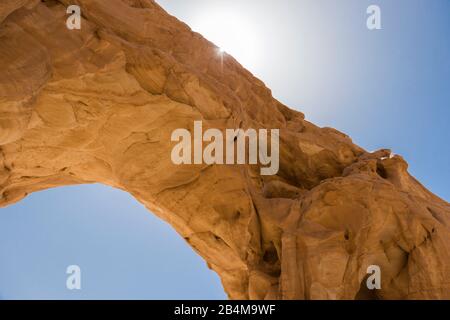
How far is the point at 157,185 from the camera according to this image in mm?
12078

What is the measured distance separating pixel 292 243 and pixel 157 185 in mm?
4139

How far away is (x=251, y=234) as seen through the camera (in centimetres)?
1091

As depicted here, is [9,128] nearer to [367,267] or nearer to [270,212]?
[270,212]

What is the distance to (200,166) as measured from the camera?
11.7 m

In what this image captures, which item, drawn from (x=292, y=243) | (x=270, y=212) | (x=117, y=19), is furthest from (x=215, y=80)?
(x=292, y=243)

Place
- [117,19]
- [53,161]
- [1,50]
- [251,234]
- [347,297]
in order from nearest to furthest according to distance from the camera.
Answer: [1,50]
[347,297]
[117,19]
[251,234]
[53,161]

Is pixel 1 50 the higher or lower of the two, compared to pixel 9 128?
higher

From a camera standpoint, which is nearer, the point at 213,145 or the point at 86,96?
the point at 86,96

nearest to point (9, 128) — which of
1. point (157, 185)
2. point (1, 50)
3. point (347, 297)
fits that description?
point (1, 50)

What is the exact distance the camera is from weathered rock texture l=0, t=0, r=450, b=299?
920 centimetres

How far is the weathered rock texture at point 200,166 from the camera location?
30.2ft
